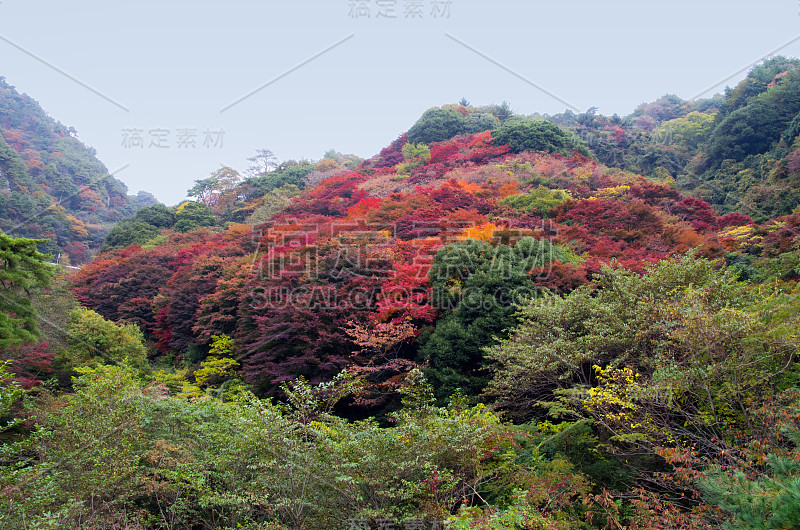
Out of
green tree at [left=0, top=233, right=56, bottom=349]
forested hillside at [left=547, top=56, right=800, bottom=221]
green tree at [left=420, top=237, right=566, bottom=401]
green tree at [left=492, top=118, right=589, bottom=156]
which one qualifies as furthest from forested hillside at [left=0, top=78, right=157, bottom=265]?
forested hillside at [left=547, top=56, right=800, bottom=221]

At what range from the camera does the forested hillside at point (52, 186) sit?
1390 inches

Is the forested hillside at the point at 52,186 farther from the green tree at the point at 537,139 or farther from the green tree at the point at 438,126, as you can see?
the green tree at the point at 537,139

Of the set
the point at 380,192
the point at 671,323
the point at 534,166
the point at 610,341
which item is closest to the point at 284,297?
the point at 610,341

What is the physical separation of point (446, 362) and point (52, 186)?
49365mm

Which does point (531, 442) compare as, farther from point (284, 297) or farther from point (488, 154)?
point (488, 154)

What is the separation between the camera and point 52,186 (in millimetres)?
43719

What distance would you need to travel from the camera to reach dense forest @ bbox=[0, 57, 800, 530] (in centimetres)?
585

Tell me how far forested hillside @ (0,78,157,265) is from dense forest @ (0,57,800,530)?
18557mm

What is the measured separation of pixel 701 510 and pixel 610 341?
10.4ft

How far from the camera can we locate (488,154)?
28.8 meters

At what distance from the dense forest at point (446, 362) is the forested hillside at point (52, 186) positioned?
18.6m


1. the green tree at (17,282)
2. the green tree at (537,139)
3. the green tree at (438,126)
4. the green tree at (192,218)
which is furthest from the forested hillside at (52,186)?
the green tree at (537,139)

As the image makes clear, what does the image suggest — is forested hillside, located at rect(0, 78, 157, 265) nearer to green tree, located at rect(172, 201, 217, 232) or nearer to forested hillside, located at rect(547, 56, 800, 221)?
green tree, located at rect(172, 201, 217, 232)

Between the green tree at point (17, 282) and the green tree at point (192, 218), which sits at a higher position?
the green tree at point (192, 218)
